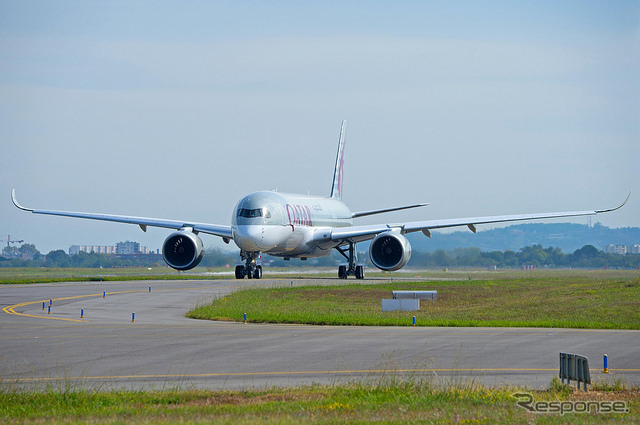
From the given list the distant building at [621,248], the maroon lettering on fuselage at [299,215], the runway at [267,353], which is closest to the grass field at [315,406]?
the runway at [267,353]

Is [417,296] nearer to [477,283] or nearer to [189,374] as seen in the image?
[477,283]

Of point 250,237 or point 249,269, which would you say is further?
point 249,269

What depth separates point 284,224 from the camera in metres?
54.7

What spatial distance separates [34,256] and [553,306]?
316ft

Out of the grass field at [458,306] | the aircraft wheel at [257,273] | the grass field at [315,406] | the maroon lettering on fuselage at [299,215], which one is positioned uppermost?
the maroon lettering on fuselage at [299,215]

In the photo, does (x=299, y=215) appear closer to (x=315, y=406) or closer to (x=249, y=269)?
(x=249, y=269)

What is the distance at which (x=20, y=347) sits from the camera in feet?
72.3

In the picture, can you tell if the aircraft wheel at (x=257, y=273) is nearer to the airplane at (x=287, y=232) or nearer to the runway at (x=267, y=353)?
the airplane at (x=287, y=232)

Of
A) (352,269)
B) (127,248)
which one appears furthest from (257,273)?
(127,248)

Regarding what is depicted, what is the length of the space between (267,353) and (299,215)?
36.7 metres

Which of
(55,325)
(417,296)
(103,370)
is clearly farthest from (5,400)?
(417,296)

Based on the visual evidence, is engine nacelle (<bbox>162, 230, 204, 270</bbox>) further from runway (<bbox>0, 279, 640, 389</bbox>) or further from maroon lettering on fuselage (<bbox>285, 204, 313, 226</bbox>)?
runway (<bbox>0, 279, 640, 389</bbox>)

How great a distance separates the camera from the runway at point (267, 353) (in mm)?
17078

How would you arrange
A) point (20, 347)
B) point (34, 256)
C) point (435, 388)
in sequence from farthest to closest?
point (34, 256), point (20, 347), point (435, 388)
